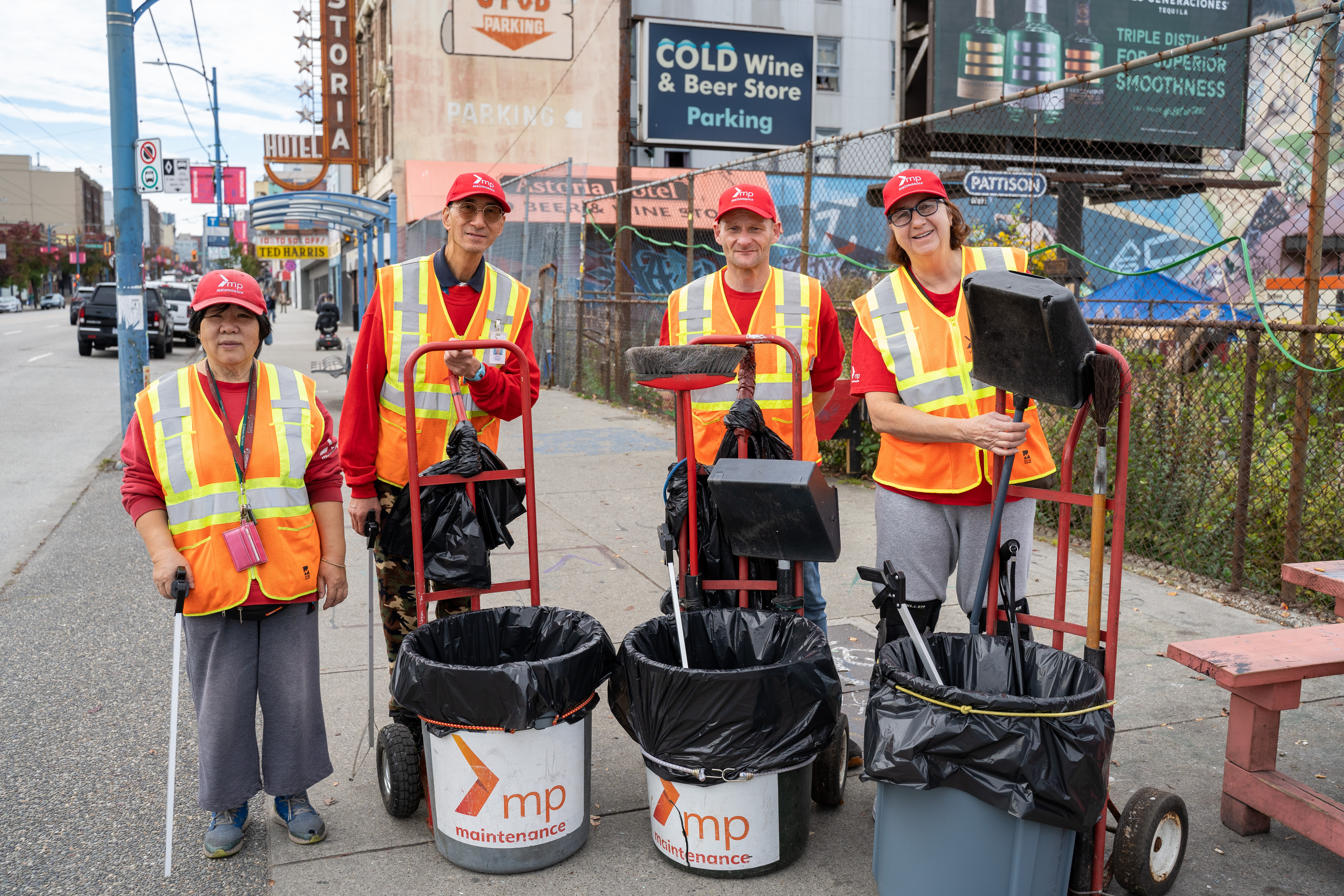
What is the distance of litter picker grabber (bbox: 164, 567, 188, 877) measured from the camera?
110 inches

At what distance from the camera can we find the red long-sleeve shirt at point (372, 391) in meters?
3.38

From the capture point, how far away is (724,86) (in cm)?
1819

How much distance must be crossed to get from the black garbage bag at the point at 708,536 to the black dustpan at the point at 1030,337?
985 mm

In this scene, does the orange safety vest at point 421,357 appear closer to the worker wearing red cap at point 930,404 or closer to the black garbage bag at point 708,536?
the black garbage bag at point 708,536

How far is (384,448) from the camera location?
3430 millimetres

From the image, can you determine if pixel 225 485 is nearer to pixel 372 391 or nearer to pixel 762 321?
pixel 372 391

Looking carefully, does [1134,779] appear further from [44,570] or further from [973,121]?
[973,121]

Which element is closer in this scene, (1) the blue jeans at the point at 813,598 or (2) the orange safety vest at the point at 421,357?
(2) the orange safety vest at the point at 421,357

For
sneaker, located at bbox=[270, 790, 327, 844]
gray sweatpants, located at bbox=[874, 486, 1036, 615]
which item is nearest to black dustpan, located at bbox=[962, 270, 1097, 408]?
gray sweatpants, located at bbox=[874, 486, 1036, 615]

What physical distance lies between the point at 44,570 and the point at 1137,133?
43.9 ft

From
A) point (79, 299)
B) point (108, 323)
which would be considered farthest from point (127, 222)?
point (79, 299)

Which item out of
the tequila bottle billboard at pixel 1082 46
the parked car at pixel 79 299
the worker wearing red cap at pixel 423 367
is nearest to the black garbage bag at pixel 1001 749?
the worker wearing red cap at pixel 423 367

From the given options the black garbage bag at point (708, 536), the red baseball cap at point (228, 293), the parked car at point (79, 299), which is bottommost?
the black garbage bag at point (708, 536)

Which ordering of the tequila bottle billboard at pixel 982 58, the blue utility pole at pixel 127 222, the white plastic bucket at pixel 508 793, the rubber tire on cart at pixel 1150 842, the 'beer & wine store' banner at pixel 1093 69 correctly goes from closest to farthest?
the rubber tire on cart at pixel 1150 842
the white plastic bucket at pixel 508 793
the blue utility pole at pixel 127 222
the 'beer & wine store' banner at pixel 1093 69
the tequila bottle billboard at pixel 982 58
